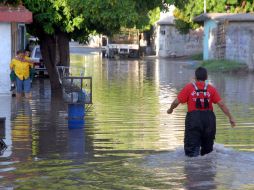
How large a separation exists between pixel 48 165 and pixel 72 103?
4272 millimetres

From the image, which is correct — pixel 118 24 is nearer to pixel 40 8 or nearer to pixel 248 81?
pixel 40 8

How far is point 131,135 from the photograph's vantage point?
639 inches

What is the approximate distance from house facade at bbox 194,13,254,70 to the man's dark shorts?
102 feet

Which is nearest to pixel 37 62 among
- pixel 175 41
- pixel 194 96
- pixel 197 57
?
pixel 197 57

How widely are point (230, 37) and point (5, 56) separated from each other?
25.6 metres

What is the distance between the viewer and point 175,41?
219ft

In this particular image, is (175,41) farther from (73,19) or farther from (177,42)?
(73,19)

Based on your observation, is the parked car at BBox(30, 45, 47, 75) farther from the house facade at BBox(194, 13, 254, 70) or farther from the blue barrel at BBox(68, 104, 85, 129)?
the blue barrel at BBox(68, 104, 85, 129)

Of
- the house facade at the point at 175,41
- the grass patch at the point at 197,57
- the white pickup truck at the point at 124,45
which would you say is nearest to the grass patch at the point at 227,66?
the grass patch at the point at 197,57

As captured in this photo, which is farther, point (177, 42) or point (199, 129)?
point (177, 42)

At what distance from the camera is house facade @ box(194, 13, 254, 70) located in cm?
4412

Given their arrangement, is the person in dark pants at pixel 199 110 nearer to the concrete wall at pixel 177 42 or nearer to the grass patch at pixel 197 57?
the grass patch at pixel 197 57

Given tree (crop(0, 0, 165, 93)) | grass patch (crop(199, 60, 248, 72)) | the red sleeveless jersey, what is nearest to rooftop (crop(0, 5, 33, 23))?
tree (crop(0, 0, 165, 93))

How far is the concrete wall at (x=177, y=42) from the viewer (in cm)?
6569
